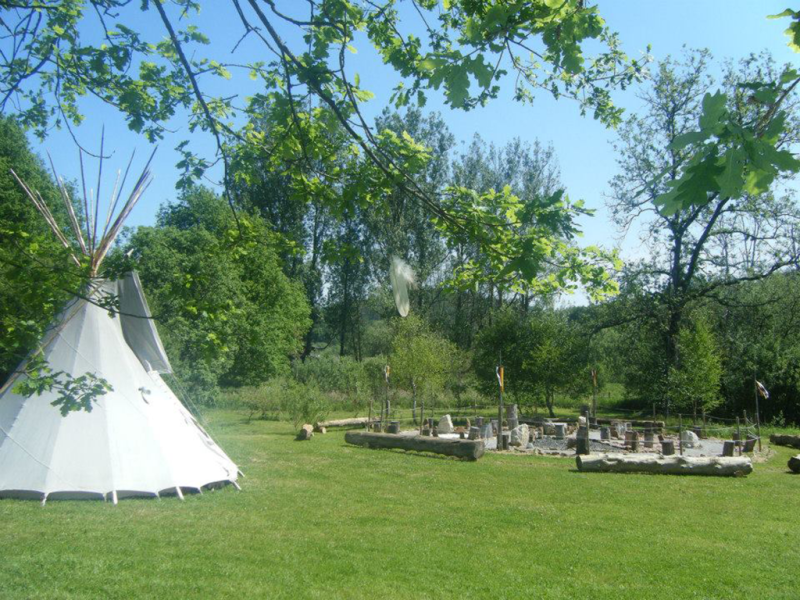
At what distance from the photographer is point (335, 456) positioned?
14867 mm

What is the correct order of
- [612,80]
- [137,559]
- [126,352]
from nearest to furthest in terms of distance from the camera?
1. [612,80]
2. [137,559]
3. [126,352]

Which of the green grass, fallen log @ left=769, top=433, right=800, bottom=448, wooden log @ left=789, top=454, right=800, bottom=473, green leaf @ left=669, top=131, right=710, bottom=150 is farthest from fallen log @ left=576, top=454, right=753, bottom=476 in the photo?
green leaf @ left=669, top=131, right=710, bottom=150

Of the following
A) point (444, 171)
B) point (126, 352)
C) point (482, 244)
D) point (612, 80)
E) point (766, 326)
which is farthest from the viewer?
point (444, 171)

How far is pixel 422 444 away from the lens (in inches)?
615

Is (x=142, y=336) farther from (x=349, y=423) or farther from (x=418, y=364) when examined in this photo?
(x=418, y=364)

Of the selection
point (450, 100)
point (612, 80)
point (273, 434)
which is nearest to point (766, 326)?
point (273, 434)

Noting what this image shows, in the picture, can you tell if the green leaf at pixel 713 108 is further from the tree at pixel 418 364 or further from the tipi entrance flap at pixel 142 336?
the tree at pixel 418 364

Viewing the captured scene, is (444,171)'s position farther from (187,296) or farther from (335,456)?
(187,296)

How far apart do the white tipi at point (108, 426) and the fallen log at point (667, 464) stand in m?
7.27

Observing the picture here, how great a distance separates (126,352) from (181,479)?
2283 millimetres

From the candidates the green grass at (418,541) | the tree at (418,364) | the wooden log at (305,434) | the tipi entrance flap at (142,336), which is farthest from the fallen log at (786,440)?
the tipi entrance flap at (142,336)

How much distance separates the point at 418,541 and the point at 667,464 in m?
7.45

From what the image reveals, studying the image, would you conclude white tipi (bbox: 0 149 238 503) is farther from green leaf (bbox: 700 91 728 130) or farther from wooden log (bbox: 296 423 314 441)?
green leaf (bbox: 700 91 728 130)

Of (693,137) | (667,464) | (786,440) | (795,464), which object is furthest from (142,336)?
(786,440)
